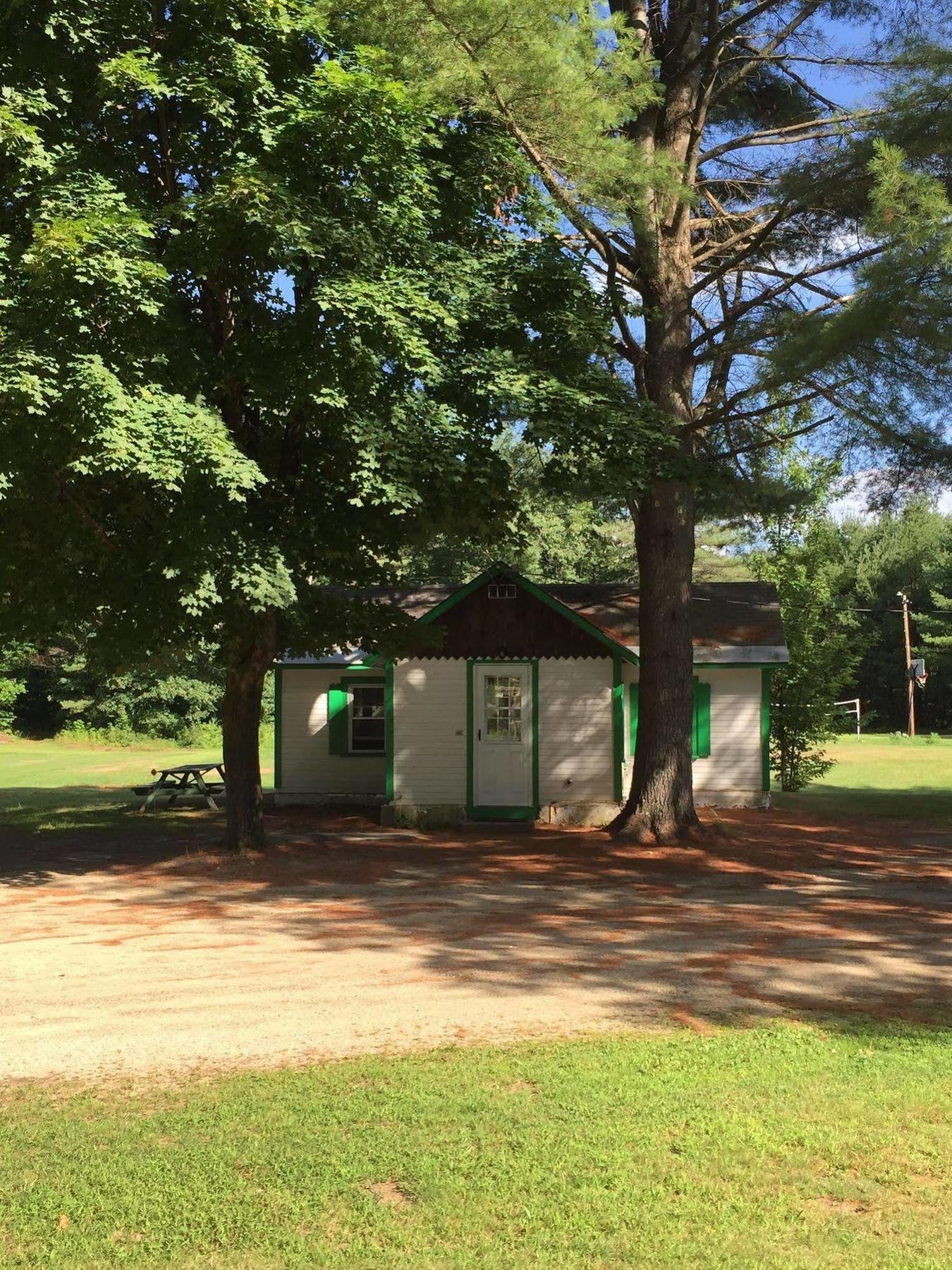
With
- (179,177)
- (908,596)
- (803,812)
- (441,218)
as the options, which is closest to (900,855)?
(803,812)

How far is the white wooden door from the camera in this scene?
18.2 meters

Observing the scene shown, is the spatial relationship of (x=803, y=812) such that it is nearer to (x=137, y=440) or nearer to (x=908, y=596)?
(x=137, y=440)

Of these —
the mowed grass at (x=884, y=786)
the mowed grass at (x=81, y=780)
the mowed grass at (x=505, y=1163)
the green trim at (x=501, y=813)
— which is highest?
the mowed grass at (x=505, y=1163)

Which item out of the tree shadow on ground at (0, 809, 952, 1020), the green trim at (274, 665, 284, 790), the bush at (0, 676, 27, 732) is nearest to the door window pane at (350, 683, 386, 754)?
the green trim at (274, 665, 284, 790)

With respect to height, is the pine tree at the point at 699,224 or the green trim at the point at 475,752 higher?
the pine tree at the point at 699,224

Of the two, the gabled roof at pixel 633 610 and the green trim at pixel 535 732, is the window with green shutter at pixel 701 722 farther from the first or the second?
the green trim at pixel 535 732

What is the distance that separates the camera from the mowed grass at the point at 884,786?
20281 millimetres

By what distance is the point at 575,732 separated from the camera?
1814 cm

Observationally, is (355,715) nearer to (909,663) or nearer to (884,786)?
(884,786)

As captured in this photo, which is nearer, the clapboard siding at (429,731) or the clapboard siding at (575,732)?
the clapboard siding at (575,732)

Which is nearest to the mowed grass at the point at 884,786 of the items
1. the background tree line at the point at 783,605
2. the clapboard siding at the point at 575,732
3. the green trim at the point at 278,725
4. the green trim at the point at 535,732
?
the background tree line at the point at 783,605

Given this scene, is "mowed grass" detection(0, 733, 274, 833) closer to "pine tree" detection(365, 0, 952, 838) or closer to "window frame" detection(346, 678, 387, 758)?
"window frame" detection(346, 678, 387, 758)

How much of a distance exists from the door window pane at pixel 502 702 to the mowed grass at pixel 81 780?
17.8 ft

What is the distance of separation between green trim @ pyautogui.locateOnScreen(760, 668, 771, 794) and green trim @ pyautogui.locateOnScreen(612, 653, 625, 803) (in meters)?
2.93
